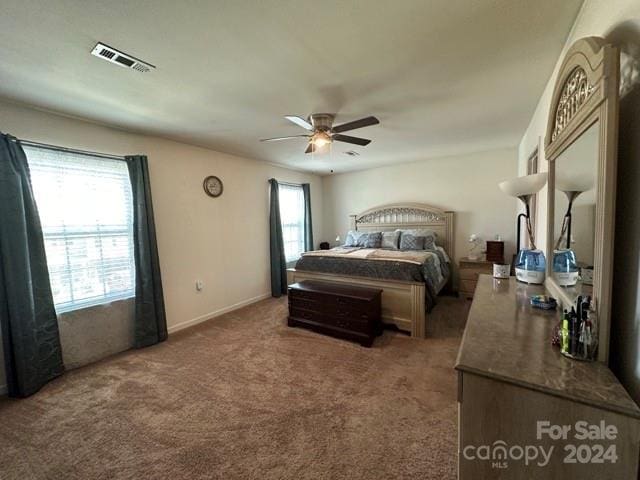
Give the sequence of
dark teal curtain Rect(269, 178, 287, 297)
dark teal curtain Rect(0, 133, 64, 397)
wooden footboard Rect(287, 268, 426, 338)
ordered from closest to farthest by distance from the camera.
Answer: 1. dark teal curtain Rect(0, 133, 64, 397)
2. wooden footboard Rect(287, 268, 426, 338)
3. dark teal curtain Rect(269, 178, 287, 297)

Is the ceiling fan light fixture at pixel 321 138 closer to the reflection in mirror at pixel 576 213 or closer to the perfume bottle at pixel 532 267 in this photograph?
the reflection in mirror at pixel 576 213

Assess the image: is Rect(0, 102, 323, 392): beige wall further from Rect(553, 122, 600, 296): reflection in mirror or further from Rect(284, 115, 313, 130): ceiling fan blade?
Rect(553, 122, 600, 296): reflection in mirror

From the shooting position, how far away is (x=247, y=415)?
185cm

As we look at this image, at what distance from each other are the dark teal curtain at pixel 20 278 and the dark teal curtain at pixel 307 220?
3.80 metres

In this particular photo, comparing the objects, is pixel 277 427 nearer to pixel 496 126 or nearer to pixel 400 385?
pixel 400 385

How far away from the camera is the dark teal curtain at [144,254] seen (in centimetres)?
287

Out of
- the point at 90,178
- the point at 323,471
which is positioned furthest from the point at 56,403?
the point at 323,471

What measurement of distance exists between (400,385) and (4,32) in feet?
10.9

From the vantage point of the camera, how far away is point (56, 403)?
205cm

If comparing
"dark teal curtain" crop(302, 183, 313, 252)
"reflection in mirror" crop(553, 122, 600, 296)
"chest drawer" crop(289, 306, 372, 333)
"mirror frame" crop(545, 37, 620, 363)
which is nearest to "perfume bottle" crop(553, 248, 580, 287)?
"reflection in mirror" crop(553, 122, 600, 296)

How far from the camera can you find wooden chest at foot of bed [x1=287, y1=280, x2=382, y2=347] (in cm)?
282

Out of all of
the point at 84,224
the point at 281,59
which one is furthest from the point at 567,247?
the point at 84,224

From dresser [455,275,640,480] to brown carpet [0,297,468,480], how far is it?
769 mm

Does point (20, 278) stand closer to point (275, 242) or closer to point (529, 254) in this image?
Result: point (275, 242)
